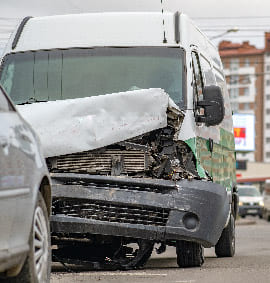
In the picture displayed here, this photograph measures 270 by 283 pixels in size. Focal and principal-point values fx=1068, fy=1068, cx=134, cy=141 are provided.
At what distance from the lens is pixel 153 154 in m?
10.3

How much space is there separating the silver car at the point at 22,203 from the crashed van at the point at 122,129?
274cm

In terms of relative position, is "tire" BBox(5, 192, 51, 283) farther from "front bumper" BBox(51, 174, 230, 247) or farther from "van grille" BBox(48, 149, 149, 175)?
"van grille" BBox(48, 149, 149, 175)

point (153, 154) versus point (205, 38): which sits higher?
point (205, 38)

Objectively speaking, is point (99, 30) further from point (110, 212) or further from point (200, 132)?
point (110, 212)

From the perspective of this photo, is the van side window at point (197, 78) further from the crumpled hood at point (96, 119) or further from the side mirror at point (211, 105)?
the crumpled hood at point (96, 119)

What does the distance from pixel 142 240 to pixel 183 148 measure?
103 cm

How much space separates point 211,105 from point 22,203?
5109 millimetres

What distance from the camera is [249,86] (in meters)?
171

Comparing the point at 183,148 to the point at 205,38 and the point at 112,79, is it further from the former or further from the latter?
the point at 205,38

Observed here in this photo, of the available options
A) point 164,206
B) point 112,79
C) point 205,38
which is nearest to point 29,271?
point 164,206

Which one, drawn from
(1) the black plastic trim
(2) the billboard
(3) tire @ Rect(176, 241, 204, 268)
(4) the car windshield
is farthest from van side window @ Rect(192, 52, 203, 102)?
(2) the billboard

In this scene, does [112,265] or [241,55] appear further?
[241,55]

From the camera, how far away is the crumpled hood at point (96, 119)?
10258 millimetres

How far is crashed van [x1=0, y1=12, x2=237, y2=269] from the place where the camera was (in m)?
10.2
